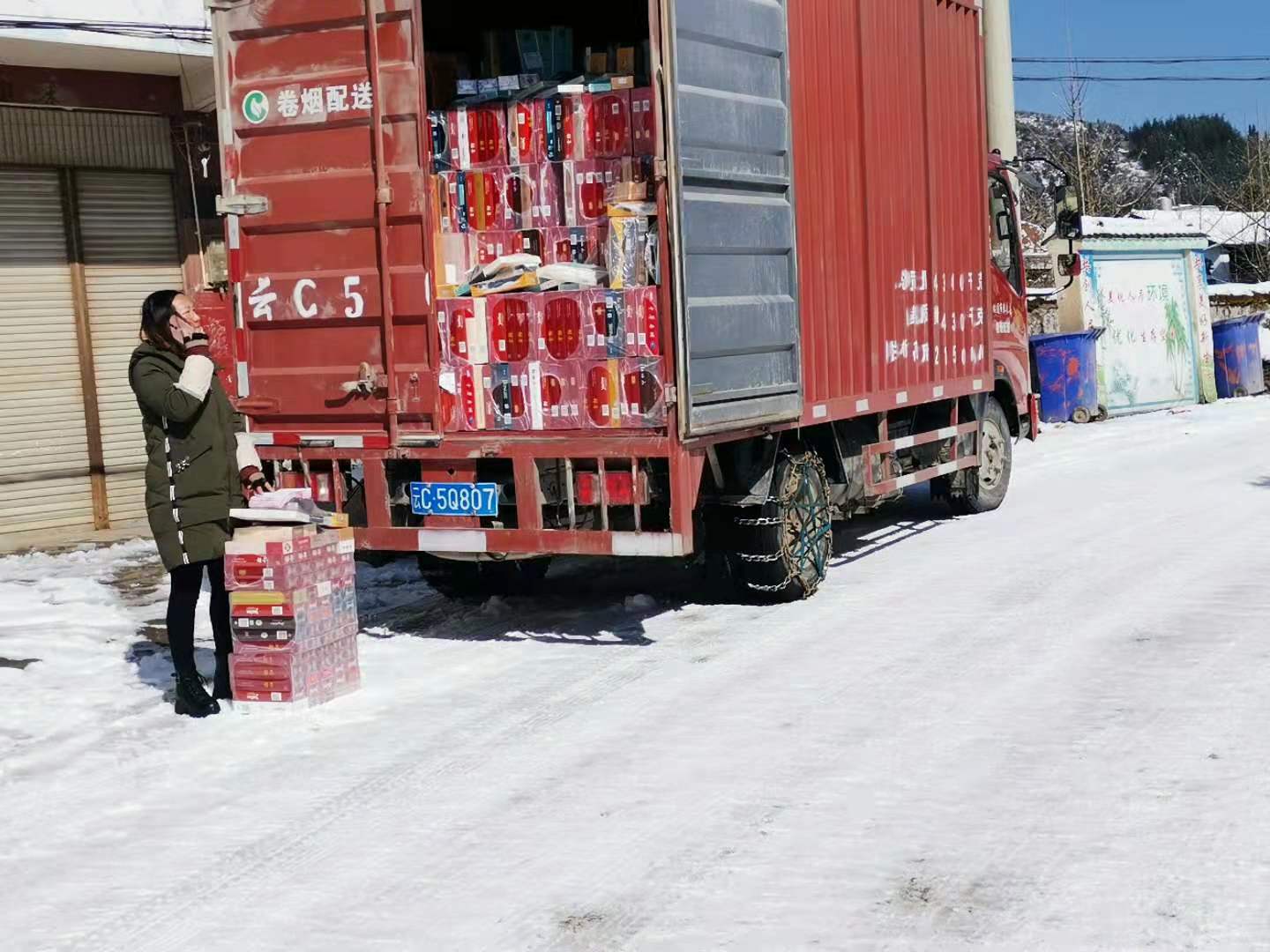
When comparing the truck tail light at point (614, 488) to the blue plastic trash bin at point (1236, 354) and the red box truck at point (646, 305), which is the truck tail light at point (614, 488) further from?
the blue plastic trash bin at point (1236, 354)

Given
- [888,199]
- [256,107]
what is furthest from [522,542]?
[888,199]

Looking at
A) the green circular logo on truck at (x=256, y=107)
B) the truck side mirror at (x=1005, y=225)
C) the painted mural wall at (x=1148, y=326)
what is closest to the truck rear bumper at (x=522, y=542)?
the green circular logo on truck at (x=256, y=107)

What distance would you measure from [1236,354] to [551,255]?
2185cm

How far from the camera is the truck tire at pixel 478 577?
10.2 meters

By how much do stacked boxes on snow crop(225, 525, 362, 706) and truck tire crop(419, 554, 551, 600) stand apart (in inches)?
99.3

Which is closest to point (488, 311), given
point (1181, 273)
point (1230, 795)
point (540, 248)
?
point (540, 248)

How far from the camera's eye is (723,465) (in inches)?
362

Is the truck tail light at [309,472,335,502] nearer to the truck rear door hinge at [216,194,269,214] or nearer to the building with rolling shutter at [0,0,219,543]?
the truck rear door hinge at [216,194,269,214]

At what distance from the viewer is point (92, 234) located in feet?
46.9

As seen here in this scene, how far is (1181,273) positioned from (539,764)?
2302 cm

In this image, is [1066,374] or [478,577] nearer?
[478,577]

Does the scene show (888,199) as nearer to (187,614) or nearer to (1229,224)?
(187,614)

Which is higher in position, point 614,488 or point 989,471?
point 614,488

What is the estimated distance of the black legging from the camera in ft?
24.3
